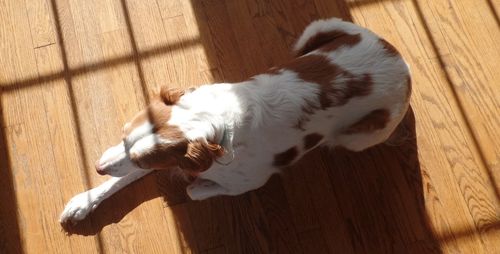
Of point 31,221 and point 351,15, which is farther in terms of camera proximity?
point 351,15

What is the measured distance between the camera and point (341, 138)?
7.63ft

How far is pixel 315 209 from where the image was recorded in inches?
99.0

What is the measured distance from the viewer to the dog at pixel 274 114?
1.88 meters

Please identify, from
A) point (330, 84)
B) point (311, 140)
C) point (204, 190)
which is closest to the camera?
point (330, 84)

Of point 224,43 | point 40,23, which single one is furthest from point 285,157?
point 40,23

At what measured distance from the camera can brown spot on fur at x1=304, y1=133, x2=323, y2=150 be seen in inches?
84.4

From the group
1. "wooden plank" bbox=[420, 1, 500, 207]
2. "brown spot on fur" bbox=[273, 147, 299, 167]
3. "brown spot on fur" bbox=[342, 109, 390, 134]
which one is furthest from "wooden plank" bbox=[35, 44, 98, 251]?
"wooden plank" bbox=[420, 1, 500, 207]

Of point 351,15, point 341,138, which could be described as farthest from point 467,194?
point 351,15

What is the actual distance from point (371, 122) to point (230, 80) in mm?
871

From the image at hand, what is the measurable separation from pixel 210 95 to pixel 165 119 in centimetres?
22

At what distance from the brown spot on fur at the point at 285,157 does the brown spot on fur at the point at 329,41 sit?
18.2 inches

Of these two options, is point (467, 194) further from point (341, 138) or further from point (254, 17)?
point (254, 17)

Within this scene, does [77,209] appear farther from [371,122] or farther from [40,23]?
[371,122]

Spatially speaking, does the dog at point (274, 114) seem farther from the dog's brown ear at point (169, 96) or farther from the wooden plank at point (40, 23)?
the wooden plank at point (40, 23)
